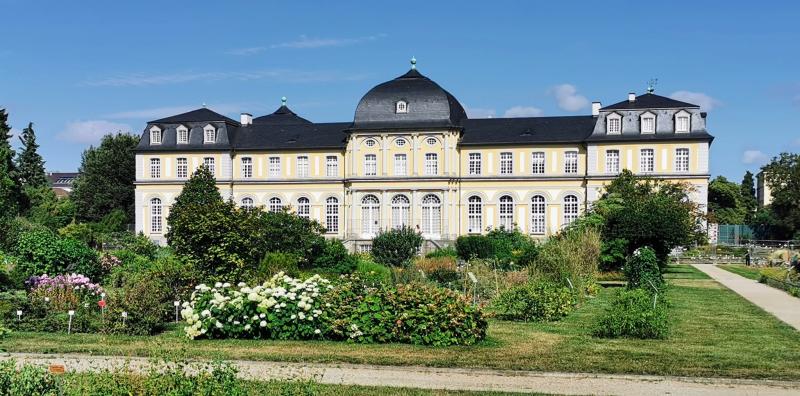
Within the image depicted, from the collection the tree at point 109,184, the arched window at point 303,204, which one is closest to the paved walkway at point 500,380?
the arched window at point 303,204

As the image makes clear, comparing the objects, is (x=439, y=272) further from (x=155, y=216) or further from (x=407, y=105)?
(x=155, y=216)

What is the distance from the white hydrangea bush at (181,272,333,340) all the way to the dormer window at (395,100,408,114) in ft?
122

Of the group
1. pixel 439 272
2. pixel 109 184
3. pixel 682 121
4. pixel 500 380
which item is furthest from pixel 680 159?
pixel 500 380

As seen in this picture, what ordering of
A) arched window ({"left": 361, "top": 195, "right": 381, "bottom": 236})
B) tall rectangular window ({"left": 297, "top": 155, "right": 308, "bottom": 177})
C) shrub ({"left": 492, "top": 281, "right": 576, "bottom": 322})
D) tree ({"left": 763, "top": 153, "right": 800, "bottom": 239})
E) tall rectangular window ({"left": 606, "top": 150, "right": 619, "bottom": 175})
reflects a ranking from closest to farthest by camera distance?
shrub ({"left": 492, "top": 281, "right": 576, "bottom": 322}) < tall rectangular window ({"left": 606, "top": 150, "right": 619, "bottom": 175}) < arched window ({"left": 361, "top": 195, "right": 381, "bottom": 236}) < tall rectangular window ({"left": 297, "top": 155, "right": 308, "bottom": 177}) < tree ({"left": 763, "top": 153, "right": 800, "bottom": 239})

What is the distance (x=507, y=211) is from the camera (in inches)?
1976

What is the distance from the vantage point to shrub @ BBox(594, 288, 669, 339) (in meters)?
13.5

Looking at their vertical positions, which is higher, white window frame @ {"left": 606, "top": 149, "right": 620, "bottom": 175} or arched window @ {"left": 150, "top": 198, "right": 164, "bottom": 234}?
white window frame @ {"left": 606, "top": 149, "right": 620, "bottom": 175}

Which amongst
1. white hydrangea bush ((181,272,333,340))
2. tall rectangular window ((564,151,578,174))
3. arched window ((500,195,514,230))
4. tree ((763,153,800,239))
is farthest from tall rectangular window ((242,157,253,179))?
white hydrangea bush ((181,272,333,340))

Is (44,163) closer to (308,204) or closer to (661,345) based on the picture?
(308,204)

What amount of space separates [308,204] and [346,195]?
8.16ft

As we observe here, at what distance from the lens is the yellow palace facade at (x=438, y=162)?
159 ft

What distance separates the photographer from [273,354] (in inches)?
457

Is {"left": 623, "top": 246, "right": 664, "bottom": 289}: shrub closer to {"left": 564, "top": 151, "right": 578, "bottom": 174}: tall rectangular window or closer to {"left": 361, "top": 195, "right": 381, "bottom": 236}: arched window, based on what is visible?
{"left": 564, "top": 151, "right": 578, "bottom": 174}: tall rectangular window

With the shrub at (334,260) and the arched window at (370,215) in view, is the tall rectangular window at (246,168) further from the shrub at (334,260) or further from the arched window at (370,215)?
the shrub at (334,260)
